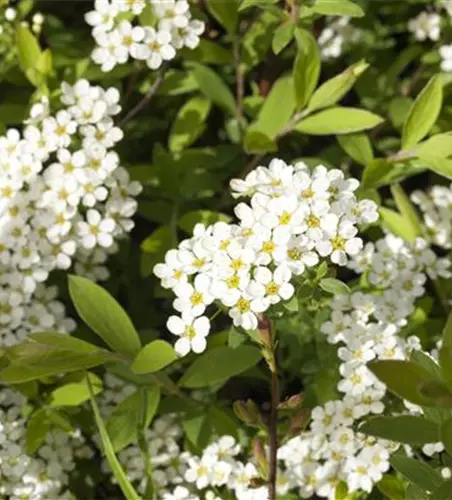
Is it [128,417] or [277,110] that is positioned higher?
[277,110]

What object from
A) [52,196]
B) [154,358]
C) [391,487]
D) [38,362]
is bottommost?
[391,487]

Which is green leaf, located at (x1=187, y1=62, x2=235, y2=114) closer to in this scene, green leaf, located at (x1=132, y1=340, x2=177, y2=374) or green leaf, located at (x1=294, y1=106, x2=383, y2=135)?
green leaf, located at (x1=294, y1=106, x2=383, y2=135)

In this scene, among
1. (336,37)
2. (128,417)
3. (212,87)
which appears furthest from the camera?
(336,37)

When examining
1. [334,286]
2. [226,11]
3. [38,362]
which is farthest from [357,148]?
[38,362]

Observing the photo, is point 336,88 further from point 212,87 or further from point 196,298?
point 196,298

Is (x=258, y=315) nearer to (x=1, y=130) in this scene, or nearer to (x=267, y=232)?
(x=267, y=232)

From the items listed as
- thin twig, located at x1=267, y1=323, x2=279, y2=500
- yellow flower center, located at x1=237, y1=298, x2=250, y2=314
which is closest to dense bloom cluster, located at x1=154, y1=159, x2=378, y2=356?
yellow flower center, located at x1=237, y1=298, x2=250, y2=314
